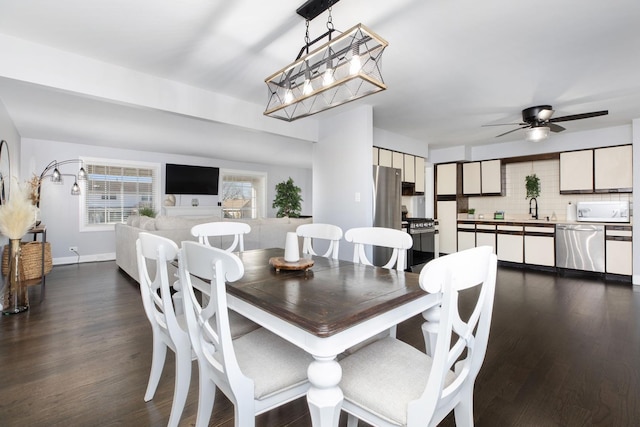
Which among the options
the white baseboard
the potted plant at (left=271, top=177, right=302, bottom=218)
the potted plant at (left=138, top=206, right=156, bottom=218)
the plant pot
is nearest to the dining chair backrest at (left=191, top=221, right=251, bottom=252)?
the plant pot

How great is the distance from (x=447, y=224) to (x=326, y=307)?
5.78 m

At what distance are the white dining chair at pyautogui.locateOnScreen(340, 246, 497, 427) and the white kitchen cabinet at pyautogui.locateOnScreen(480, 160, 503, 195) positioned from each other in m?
5.49

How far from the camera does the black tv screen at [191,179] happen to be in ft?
22.2

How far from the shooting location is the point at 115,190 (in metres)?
6.27

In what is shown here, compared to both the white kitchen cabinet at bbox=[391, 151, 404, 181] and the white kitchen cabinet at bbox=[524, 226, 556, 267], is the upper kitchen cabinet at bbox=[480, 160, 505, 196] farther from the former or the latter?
the white kitchen cabinet at bbox=[391, 151, 404, 181]

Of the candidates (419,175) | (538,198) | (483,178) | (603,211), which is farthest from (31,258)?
(603,211)

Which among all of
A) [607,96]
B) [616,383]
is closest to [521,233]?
[607,96]

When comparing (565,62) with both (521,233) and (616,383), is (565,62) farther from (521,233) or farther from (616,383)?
(521,233)

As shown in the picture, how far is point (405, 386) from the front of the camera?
1.03 m

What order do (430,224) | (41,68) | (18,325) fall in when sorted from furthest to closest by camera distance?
1. (430,224)
2. (18,325)
3. (41,68)

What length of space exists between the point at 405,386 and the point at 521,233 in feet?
17.6

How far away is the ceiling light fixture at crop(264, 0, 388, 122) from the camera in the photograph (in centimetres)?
152

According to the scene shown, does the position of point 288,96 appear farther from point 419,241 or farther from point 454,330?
point 419,241

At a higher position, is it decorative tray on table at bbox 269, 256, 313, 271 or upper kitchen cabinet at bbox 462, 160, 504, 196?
upper kitchen cabinet at bbox 462, 160, 504, 196
